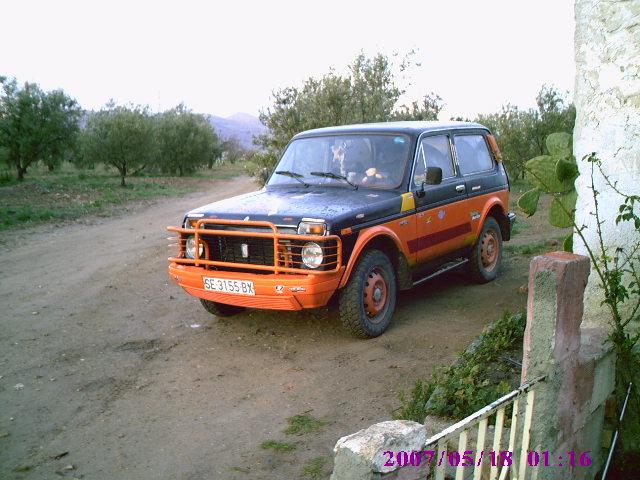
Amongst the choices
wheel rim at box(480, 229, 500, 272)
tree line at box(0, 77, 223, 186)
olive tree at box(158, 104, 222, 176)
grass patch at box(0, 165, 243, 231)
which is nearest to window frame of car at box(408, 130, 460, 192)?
wheel rim at box(480, 229, 500, 272)

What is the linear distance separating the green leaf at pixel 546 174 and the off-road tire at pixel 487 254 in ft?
8.72

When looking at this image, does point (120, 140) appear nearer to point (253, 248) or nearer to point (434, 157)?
point (434, 157)

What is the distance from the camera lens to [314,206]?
5371 millimetres

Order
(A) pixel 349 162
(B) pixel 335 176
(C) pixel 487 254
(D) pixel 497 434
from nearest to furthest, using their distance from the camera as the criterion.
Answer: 1. (D) pixel 497 434
2. (B) pixel 335 176
3. (A) pixel 349 162
4. (C) pixel 487 254

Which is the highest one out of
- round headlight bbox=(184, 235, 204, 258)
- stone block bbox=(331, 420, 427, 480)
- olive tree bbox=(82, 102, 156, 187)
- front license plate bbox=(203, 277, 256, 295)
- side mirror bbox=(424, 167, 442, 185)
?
olive tree bbox=(82, 102, 156, 187)

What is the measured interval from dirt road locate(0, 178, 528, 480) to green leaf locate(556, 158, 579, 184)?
1.74m

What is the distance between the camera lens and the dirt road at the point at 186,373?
12.7 ft

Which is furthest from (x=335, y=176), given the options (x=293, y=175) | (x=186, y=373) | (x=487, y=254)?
(x=487, y=254)

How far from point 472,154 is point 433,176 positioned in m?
1.69

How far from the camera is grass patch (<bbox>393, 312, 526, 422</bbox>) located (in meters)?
3.74

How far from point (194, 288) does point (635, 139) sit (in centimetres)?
378

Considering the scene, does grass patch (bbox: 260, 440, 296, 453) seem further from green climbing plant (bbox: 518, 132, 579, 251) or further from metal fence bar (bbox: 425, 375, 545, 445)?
green climbing plant (bbox: 518, 132, 579, 251)

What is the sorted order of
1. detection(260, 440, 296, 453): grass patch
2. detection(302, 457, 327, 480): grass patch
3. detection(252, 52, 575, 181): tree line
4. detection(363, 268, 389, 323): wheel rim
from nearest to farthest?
detection(302, 457, 327, 480): grass patch → detection(260, 440, 296, 453): grass patch → detection(363, 268, 389, 323): wheel rim → detection(252, 52, 575, 181): tree line

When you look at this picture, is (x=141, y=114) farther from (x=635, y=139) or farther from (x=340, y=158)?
(x=635, y=139)
